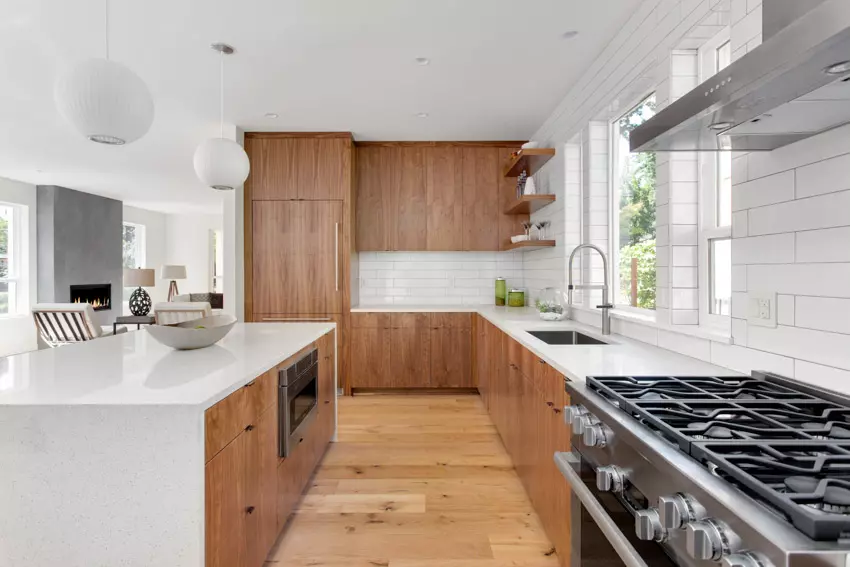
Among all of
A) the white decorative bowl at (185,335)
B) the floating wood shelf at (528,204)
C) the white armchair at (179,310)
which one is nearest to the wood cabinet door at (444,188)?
the floating wood shelf at (528,204)

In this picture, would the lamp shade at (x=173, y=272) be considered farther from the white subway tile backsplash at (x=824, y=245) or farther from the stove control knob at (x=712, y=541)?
the stove control knob at (x=712, y=541)

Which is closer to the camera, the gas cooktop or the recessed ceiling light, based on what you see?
the gas cooktop

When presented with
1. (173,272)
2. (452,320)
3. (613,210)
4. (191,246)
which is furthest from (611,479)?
(191,246)

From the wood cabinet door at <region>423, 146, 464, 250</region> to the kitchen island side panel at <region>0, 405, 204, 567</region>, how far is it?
152 inches

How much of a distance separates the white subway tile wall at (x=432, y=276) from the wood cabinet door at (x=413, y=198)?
30 cm

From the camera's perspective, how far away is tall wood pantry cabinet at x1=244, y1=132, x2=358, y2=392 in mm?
4598

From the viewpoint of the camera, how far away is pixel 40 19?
253 centimetres

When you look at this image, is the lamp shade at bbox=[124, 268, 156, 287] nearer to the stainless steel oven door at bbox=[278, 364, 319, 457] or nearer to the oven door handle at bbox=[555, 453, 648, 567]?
the stainless steel oven door at bbox=[278, 364, 319, 457]

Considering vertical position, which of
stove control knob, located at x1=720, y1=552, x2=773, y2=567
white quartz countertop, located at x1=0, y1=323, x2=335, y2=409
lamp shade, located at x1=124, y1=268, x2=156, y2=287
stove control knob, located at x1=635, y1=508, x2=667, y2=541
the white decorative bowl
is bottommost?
stove control knob, located at x1=635, y1=508, x2=667, y2=541

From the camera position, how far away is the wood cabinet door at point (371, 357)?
4566mm

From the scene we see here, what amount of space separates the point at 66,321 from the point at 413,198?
3.80 meters

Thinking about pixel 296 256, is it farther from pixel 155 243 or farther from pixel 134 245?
pixel 155 243

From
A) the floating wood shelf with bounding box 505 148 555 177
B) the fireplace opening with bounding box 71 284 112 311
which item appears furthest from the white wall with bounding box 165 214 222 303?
the floating wood shelf with bounding box 505 148 555 177

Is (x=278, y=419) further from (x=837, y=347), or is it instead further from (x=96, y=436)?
(x=837, y=347)
